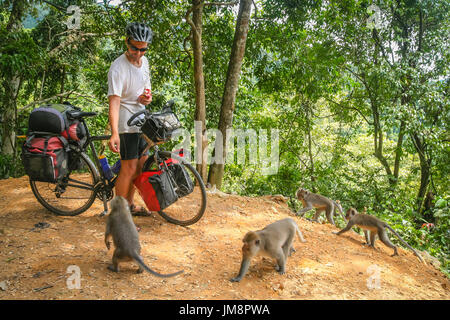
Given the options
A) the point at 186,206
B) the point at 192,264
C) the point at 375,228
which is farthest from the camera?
the point at 186,206

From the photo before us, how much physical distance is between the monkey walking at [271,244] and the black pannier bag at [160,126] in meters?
1.49

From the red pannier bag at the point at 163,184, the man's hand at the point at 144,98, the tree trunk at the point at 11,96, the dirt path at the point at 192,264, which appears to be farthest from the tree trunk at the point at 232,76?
the tree trunk at the point at 11,96

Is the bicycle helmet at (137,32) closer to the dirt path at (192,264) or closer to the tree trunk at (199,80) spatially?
the dirt path at (192,264)

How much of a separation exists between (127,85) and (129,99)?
0.17 metres

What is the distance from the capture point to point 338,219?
781 cm

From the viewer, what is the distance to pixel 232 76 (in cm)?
613

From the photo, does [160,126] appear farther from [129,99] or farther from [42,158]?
[42,158]

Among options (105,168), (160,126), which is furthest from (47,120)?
(160,126)

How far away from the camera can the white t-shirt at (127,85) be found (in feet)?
10.6

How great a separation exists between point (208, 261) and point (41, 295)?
1462mm

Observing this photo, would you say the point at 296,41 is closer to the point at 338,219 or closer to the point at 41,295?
the point at 338,219

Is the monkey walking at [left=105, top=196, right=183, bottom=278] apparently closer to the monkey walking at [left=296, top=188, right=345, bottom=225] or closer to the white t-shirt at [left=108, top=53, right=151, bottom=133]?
the white t-shirt at [left=108, top=53, right=151, bottom=133]

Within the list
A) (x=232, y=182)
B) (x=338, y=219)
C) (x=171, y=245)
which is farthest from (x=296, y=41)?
(x=171, y=245)
